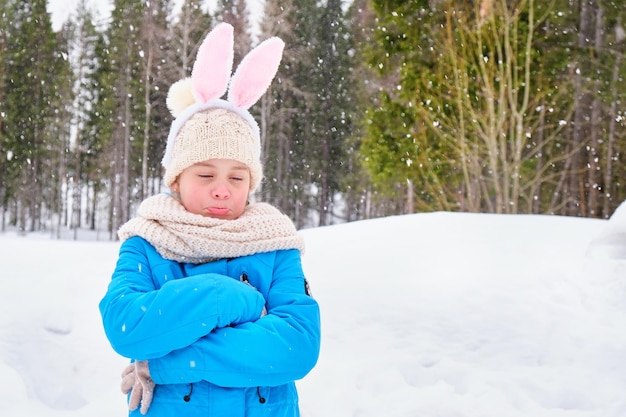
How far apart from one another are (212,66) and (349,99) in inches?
1158

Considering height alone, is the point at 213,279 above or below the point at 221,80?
below

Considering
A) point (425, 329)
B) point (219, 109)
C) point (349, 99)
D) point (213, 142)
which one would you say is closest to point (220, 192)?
point (213, 142)

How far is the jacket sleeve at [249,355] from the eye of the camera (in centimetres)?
151

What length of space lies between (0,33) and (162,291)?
30173 millimetres

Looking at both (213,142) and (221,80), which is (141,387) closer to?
(213,142)

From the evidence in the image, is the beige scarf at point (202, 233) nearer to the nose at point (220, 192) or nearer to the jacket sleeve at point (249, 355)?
the nose at point (220, 192)

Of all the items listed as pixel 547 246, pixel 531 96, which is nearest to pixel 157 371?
pixel 547 246

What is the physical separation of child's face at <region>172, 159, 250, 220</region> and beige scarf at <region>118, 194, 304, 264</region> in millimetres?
57

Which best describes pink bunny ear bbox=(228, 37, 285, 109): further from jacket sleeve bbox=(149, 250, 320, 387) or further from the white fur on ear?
jacket sleeve bbox=(149, 250, 320, 387)

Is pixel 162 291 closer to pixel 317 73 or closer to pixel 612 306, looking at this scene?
pixel 612 306

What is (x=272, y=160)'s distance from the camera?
92.2ft

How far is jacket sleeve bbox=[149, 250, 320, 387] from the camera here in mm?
1514

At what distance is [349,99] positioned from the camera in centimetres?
3073

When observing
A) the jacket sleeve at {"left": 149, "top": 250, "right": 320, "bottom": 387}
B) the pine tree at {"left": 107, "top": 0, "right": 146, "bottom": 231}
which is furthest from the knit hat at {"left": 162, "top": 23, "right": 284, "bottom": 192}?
the pine tree at {"left": 107, "top": 0, "right": 146, "bottom": 231}
